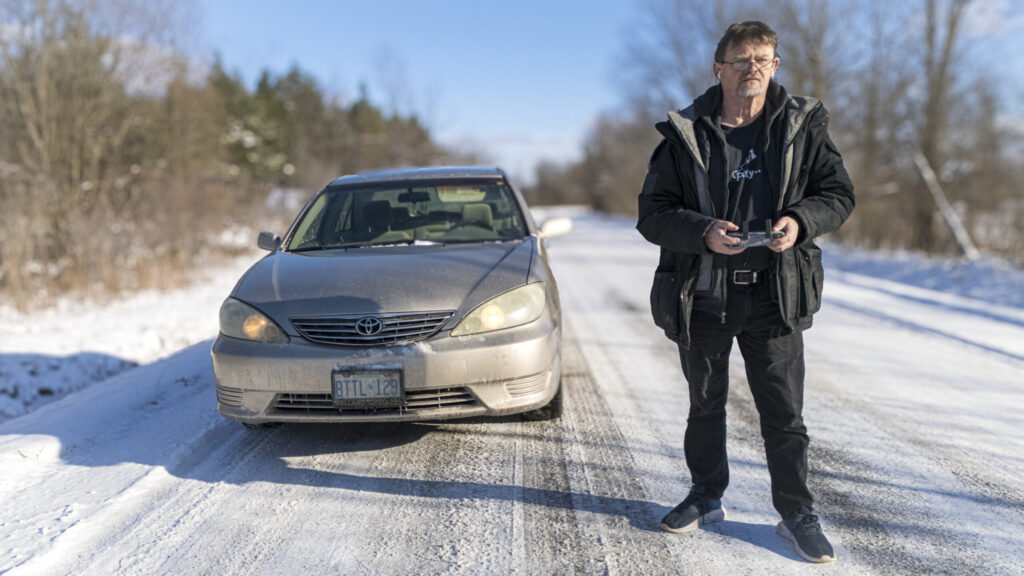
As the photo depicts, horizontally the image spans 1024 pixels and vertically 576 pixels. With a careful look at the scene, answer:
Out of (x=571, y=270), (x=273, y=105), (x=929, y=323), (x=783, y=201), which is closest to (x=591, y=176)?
(x=273, y=105)

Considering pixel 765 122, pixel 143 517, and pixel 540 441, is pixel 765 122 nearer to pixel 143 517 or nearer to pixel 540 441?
pixel 540 441

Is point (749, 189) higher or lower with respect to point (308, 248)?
higher

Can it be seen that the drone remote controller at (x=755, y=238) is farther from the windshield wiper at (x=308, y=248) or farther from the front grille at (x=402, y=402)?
the windshield wiper at (x=308, y=248)

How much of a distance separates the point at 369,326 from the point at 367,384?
0.92ft

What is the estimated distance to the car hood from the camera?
11.2 ft

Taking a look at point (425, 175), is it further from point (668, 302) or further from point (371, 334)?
point (668, 302)

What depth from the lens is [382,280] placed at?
11.8ft

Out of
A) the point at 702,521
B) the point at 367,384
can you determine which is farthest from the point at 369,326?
the point at 702,521

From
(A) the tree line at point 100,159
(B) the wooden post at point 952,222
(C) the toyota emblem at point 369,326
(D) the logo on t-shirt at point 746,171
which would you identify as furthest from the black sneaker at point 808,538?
(B) the wooden post at point 952,222

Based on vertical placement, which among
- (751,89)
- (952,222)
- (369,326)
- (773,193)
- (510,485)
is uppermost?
(751,89)

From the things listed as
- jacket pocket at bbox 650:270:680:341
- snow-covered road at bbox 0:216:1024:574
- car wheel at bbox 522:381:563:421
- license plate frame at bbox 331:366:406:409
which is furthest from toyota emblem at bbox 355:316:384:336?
jacket pocket at bbox 650:270:680:341

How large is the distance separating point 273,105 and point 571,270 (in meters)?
47.8

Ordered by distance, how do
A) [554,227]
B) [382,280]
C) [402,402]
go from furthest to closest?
1. [554,227]
2. [382,280]
3. [402,402]

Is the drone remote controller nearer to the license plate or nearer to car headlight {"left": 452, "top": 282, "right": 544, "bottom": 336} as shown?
car headlight {"left": 452, "top": 282, "right": 544, "bottom": 336}
